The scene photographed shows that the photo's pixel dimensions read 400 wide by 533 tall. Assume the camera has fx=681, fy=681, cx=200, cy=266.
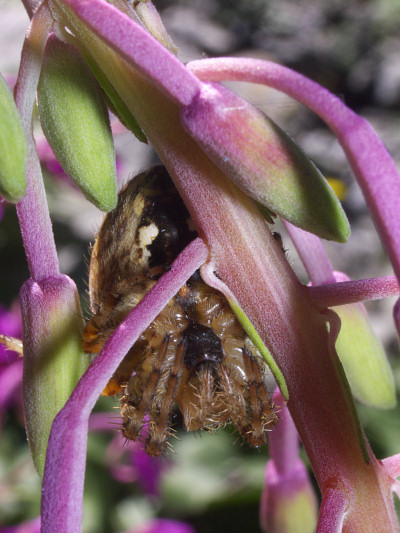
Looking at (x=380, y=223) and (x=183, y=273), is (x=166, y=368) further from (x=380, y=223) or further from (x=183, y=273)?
(x=380, y=223)

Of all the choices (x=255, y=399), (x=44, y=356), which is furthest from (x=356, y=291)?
(x=44, y=356)

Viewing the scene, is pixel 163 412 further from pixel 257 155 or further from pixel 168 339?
pixel 257 155

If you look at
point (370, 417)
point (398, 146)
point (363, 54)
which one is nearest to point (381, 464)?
point (370, 417)

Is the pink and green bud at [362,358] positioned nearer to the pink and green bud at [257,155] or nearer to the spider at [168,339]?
the spider at [168,339]

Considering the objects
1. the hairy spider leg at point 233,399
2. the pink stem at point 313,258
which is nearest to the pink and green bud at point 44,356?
the hairy spider leg at point 233,399

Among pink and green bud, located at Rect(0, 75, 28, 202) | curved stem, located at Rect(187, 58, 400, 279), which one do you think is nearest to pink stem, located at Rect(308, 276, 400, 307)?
curved stem, located at Rect(187, 58, 400, 279)
